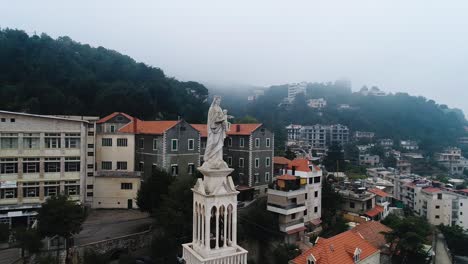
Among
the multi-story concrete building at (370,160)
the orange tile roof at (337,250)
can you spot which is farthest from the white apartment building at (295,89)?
the orange tile roof at (337,250)

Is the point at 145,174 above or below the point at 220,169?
below

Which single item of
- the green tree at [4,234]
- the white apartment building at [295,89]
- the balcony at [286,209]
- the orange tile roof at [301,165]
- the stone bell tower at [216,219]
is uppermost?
the white apartment building at [295,89]

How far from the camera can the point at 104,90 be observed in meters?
55.7

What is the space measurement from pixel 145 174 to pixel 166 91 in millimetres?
31842

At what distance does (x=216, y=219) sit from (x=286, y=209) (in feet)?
76.6

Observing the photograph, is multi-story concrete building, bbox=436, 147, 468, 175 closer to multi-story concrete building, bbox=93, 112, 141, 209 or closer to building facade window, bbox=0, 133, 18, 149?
multi-story concrete building, bbox=93, 112, 141, 209

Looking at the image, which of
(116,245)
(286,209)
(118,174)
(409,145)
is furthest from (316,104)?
(116,245)

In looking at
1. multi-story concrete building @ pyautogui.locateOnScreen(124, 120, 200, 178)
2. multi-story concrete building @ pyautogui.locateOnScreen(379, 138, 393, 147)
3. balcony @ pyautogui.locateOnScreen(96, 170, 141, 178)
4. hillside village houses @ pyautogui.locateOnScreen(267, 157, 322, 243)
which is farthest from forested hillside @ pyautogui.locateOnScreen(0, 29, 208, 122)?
multi-story concrete building @ pyautogui.locateOnScreen(379, 138, 393, 147)

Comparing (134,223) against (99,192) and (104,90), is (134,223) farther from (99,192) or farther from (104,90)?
(104,90)

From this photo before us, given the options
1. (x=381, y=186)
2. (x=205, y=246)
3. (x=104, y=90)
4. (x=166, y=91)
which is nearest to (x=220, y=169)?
(x=205, y=246)

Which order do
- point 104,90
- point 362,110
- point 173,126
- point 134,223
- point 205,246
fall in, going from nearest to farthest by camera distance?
point 205,246
point 134,223
point 173,126
point 104,90
point 362,110

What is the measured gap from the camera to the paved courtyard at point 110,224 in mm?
26416

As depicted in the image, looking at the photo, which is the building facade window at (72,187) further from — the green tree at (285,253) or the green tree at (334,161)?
the green tree at (334,161)

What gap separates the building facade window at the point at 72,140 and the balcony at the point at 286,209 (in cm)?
1896
